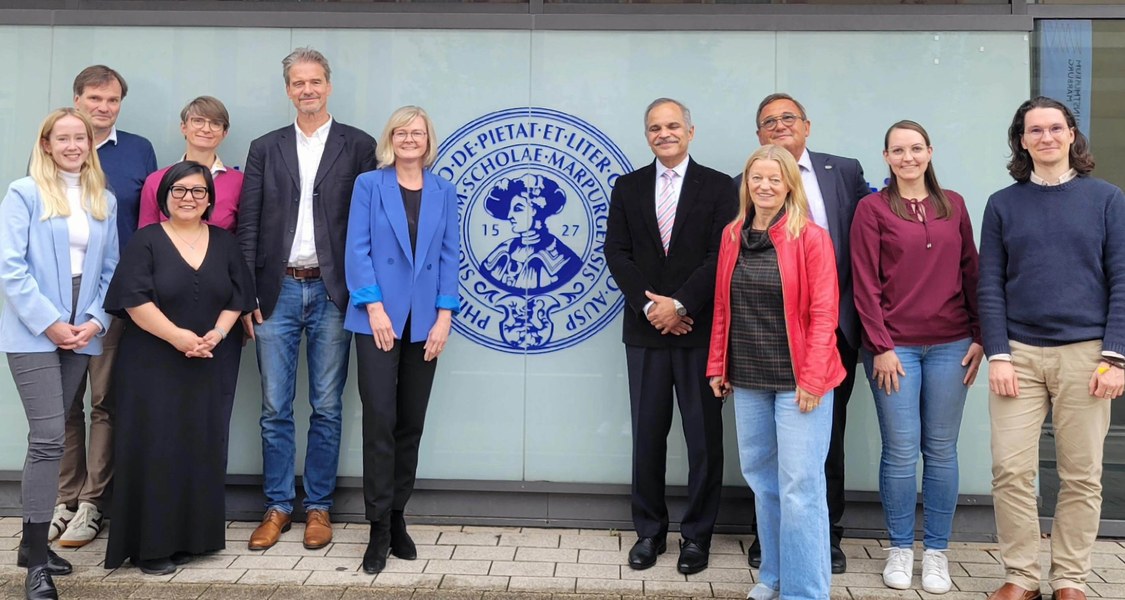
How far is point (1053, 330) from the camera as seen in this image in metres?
3.62

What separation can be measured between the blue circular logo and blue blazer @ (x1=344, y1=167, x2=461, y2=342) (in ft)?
2.29

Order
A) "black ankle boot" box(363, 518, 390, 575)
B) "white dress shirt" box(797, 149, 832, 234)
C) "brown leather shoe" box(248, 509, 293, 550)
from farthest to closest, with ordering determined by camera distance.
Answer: "brown leather shoe" box(248, 509, 293, 550), "white dress shirt" box(797, 149, 832, 234), "black ankle boot" box(363, 518, 390, 575)

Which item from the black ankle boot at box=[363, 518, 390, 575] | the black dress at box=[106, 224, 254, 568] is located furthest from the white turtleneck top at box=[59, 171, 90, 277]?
the black ankle boot at box=[363, 518, 390, 575]

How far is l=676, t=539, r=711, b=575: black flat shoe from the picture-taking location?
4.08m

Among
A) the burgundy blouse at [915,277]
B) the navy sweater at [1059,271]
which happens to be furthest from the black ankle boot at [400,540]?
the navy sweater at [1059,271]

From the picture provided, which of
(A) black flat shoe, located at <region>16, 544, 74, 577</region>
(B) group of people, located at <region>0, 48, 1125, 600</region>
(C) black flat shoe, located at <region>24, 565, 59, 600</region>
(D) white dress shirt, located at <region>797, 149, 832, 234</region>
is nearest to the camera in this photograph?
(B) group of people, located at <region>0, 48, 1125, 600</region>

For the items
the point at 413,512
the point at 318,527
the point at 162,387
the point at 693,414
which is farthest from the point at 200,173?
the point at 693,414

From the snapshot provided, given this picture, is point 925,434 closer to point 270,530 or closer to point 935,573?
point 935,573

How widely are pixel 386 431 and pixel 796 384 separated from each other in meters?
1.86

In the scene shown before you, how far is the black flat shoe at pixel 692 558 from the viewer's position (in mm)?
4078

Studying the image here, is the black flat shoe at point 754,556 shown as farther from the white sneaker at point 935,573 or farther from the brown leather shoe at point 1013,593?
the brown leather shoe at point 1013,593

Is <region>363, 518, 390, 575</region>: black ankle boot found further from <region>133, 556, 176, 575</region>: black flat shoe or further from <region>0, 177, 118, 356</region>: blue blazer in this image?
<region>0, 177, 118, 356</region>: blue blazer

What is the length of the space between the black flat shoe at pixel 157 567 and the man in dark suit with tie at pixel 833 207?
2612 millimetres

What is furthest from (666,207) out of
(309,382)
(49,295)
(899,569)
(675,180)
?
(49,295)
